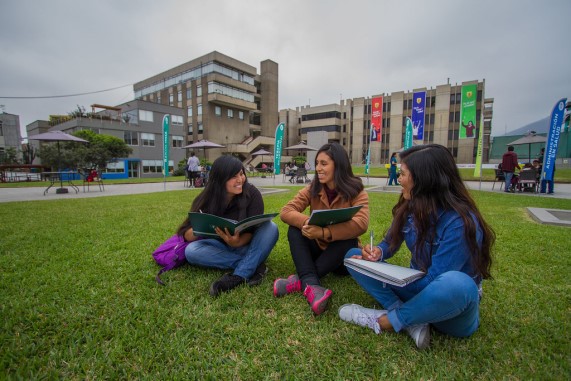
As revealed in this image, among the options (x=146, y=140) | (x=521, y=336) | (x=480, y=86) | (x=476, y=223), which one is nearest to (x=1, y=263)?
(x=476, y=223)

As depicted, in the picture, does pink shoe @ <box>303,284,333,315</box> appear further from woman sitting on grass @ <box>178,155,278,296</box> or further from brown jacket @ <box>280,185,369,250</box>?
woman sitting on grass @ <box>178,155,278,296</box>

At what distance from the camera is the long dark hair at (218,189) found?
2.48 metres

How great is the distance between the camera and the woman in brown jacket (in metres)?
2.19

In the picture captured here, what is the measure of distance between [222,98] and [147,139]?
11.2 m

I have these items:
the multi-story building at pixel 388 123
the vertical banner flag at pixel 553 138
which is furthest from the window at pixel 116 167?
the vertical banner flag at pixel 553 138

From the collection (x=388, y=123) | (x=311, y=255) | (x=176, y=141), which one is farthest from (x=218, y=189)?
(x=388, y=123)

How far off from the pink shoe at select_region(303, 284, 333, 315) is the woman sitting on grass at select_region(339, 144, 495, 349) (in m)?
0.14

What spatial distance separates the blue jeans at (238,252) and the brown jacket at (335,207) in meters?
0.24

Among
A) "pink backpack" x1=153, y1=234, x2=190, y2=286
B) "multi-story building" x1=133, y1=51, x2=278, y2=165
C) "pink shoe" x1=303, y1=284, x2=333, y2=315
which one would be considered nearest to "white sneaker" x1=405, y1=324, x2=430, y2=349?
"pink shoe" x1=303, y1=284, x2=333, y2=315

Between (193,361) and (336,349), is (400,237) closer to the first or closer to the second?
(336,349)

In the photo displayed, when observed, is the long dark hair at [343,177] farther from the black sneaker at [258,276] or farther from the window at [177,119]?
the window at [177,119]

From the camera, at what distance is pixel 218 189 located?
2.53 m

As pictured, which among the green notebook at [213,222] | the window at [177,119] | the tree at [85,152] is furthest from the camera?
the window at [177,119]

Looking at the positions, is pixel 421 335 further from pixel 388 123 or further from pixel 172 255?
pixel 388 123
